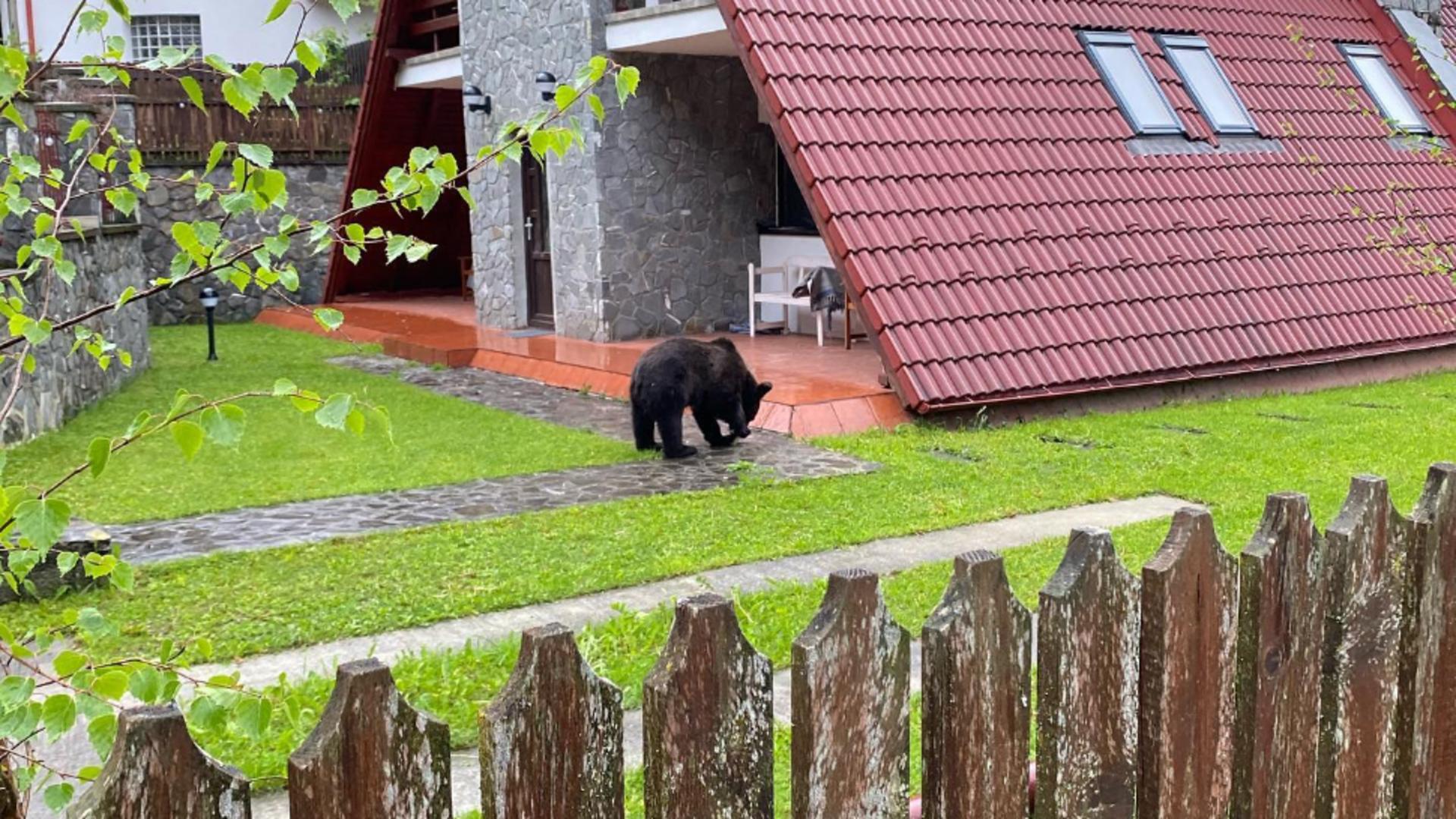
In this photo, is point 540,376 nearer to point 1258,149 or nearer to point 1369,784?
point 1258,149

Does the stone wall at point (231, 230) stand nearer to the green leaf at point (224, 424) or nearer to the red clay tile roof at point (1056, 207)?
the red clay tile roof at point (1056, 207)

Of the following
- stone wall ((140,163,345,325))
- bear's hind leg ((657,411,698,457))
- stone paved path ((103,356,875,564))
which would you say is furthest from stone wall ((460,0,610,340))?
bear's hind leg ((657,411,698,457))

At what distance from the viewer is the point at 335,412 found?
7.15 ft

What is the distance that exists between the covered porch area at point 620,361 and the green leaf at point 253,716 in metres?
7.12

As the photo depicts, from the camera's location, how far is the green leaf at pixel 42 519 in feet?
6.61

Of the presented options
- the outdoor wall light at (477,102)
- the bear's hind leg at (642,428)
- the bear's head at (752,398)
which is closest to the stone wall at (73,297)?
the bear's hind leg at (642,428)

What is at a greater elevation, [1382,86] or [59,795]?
[1382,86]

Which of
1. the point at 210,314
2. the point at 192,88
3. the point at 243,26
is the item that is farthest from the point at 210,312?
the point at 243,26

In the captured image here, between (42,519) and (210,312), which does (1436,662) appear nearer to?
(42,519)

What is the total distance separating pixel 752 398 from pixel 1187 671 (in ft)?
26.0

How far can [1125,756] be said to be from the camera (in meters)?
2.63

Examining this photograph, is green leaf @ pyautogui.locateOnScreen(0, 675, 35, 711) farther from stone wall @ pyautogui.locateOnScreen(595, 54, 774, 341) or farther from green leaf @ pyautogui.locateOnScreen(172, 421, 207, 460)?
stone wall @ pyautogui.locateOnScreen(595, 54, 774, 341)

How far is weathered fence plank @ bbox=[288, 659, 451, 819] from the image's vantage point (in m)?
1.87

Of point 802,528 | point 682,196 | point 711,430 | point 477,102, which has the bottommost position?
point 802,528
